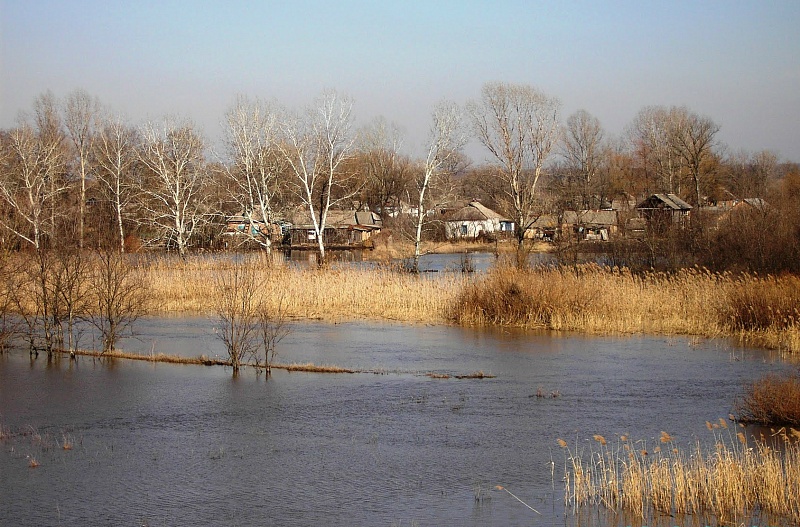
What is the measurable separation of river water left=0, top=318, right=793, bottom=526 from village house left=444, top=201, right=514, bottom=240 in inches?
2358

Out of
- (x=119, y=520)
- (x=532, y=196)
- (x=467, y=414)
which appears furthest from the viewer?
(x=532, y=196)

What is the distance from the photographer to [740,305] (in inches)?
829

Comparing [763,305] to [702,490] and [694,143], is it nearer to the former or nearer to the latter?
[702,490]

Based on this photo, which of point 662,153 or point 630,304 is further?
point 662,153

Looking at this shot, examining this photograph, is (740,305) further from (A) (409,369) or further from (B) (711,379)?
(A) (409,369)

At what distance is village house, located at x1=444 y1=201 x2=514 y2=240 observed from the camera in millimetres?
79438

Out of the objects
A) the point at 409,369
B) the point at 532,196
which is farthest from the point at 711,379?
the point at 532,196

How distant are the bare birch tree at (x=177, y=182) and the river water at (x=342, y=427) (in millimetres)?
25098

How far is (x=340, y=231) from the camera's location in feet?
265

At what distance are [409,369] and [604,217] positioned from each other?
71055 millimetres

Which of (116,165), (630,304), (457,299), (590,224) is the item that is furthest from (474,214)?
(630,304)

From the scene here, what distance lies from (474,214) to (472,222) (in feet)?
5.44

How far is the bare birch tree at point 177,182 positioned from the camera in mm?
43281

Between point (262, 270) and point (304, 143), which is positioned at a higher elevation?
point (304, 143)
